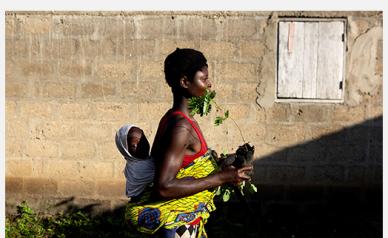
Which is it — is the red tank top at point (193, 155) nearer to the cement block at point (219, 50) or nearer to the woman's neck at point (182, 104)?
the woman's neck at point (182, 104)

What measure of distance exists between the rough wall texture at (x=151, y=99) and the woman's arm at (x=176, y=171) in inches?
126

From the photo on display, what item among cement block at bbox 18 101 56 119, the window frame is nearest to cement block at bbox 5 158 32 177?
cement block at bbox 18 101 56 119

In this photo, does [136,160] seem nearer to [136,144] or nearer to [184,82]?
[136,144]

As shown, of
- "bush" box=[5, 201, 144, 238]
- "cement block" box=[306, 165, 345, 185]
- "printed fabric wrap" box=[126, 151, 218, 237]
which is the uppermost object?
"printed fabric wrap" box=[126, 151, 218, 237]

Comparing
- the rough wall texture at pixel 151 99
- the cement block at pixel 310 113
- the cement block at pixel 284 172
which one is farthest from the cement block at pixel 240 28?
the cement block at pixel 284 172

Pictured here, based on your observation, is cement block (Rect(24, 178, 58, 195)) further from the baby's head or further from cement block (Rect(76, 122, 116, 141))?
the baby's head

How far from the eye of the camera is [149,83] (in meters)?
6.34

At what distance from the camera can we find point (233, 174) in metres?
3.17

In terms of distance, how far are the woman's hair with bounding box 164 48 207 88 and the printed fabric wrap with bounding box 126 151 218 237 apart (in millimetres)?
446

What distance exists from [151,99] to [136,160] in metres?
3.10

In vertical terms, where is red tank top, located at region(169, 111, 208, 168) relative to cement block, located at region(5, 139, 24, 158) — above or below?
above

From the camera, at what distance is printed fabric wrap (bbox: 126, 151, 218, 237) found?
3168 millimetres

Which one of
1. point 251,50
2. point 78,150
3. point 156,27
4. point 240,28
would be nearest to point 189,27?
point 156,27

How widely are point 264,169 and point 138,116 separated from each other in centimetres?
145
